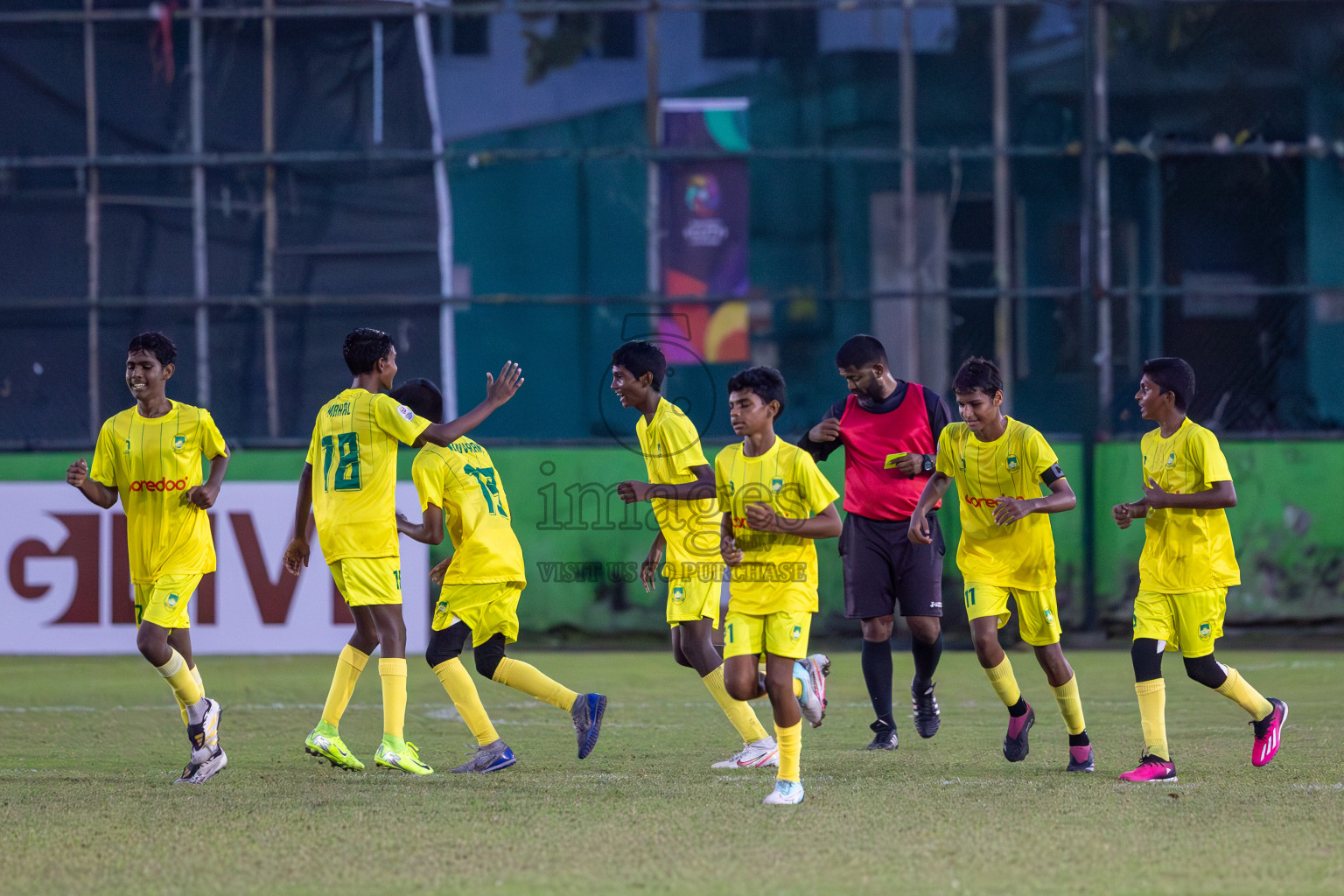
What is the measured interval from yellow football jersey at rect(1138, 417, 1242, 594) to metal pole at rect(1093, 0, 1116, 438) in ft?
22.6

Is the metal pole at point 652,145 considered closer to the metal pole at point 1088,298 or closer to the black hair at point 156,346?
the metal pole at point 1088,298

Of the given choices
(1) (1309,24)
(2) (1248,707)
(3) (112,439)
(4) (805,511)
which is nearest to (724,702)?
(4) (805,511)

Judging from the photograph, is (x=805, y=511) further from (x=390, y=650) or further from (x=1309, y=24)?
(x=1309, y=24)

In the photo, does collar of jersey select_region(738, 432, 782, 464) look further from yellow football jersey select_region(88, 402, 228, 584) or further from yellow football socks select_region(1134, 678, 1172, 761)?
yellow football jersey select_region(88, 402, 228, 584)

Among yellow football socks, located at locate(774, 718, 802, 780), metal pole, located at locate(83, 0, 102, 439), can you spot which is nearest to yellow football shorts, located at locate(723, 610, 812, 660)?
yellow football socks, located at locate(774, 718, 802, 780)

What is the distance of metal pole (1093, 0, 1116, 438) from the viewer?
1289 cm

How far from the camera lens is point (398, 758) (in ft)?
20.5

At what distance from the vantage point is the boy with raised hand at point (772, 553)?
552 cm

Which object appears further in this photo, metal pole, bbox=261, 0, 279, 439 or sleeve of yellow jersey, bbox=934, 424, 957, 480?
metal pole, bbox=261, 0, 279, 439

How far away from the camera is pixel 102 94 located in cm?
1338

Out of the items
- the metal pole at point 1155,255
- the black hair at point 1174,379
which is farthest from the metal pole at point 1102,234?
the black hair at point 1174,379

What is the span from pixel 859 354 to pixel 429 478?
6.66 ft

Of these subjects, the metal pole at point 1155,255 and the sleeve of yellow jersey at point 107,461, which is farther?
the metal pole at point 1155,255

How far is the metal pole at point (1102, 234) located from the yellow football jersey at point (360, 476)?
809cm
